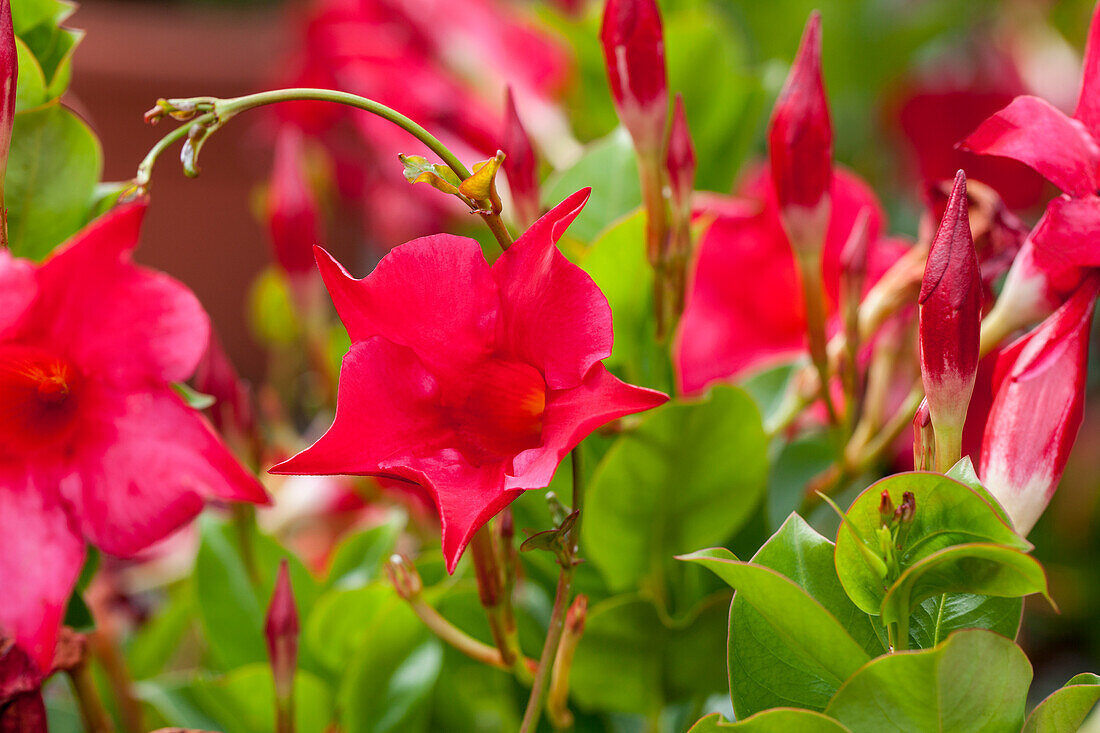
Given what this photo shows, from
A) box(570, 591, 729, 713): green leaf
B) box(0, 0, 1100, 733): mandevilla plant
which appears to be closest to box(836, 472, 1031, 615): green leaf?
box(0, 0, 1100, 733): mandevilla plant

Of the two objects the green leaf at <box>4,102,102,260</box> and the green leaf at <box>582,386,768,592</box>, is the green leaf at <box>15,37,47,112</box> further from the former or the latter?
the green leaf at <box>582,386,768,592</box>

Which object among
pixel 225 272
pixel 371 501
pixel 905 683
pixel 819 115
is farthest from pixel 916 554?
pixel 225 272

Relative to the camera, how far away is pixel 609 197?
1.34 feet

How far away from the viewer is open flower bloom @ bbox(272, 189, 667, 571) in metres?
0.24

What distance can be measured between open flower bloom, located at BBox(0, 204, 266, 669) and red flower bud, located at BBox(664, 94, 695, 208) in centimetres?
18

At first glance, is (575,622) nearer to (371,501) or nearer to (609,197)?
(609,197)

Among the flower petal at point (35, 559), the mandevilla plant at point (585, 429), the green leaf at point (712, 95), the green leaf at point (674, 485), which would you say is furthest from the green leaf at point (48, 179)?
the green leaf at point (712, 95)

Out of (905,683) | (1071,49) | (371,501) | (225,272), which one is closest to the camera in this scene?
(905,683)

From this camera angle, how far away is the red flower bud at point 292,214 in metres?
0.57

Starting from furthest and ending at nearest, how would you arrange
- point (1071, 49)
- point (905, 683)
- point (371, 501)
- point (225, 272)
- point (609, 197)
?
point (225, 272)
point (1071, 49)
point (371, 501)
point (609, 197)
point (905, 683)

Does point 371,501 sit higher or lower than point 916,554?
lower

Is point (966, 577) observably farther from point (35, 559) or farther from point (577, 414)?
point (35, 559)

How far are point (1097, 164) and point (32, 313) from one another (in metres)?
0.29

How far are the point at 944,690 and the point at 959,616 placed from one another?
1.7 inches
